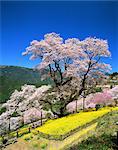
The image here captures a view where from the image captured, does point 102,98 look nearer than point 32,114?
No

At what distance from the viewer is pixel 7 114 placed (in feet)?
142

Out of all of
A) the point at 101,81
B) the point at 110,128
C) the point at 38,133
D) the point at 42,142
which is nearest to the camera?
the point at 110,128

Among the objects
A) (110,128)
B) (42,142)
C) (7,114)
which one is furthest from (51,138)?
(7,114)

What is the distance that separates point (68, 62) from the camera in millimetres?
41188

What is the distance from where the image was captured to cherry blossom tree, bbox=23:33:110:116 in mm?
39938

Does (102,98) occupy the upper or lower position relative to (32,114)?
upper

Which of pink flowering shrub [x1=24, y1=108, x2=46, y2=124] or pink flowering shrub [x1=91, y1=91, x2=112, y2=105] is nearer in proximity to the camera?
pink flowering shrub [x1=24, y1=108, x2=46, y2=124]

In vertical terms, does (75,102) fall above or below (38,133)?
above

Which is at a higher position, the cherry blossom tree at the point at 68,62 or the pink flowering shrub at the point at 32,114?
the cherry blossom tree at the point at 68,62

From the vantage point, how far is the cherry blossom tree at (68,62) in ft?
131

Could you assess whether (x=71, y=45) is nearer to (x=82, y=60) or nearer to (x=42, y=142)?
(x=82, y=60)

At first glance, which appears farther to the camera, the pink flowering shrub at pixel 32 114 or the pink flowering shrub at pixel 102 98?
the pink flowering shrub at pixel 102 98

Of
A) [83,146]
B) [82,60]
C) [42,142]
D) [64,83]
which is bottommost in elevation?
[42,142]

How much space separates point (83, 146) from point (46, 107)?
27889 millimetres
